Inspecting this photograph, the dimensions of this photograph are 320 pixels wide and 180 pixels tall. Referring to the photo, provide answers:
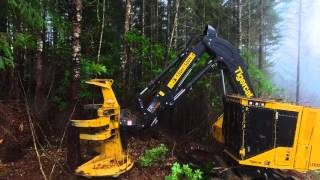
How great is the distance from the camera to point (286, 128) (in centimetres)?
886

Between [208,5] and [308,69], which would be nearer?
[208,5]

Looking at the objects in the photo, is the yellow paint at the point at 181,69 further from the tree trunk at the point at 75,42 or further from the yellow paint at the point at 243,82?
the tree trunk at the point at 75,42

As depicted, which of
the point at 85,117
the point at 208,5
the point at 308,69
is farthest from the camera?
the point at 308,69

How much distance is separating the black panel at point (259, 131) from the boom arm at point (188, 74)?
133cm

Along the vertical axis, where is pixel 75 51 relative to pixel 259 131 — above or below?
above

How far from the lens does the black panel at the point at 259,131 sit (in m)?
8.86

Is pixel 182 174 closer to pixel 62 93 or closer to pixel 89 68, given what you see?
pixel 89 68

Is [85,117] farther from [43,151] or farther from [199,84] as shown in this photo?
[199,84]

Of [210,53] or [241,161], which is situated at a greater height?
[210,53]

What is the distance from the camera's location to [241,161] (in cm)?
888

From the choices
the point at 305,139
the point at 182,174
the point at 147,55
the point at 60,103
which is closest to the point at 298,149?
the point at 305,139

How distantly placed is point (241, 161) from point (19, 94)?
8020mm

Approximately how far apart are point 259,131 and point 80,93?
4823 mm

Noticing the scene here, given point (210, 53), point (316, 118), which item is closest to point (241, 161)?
point (316, 118)
